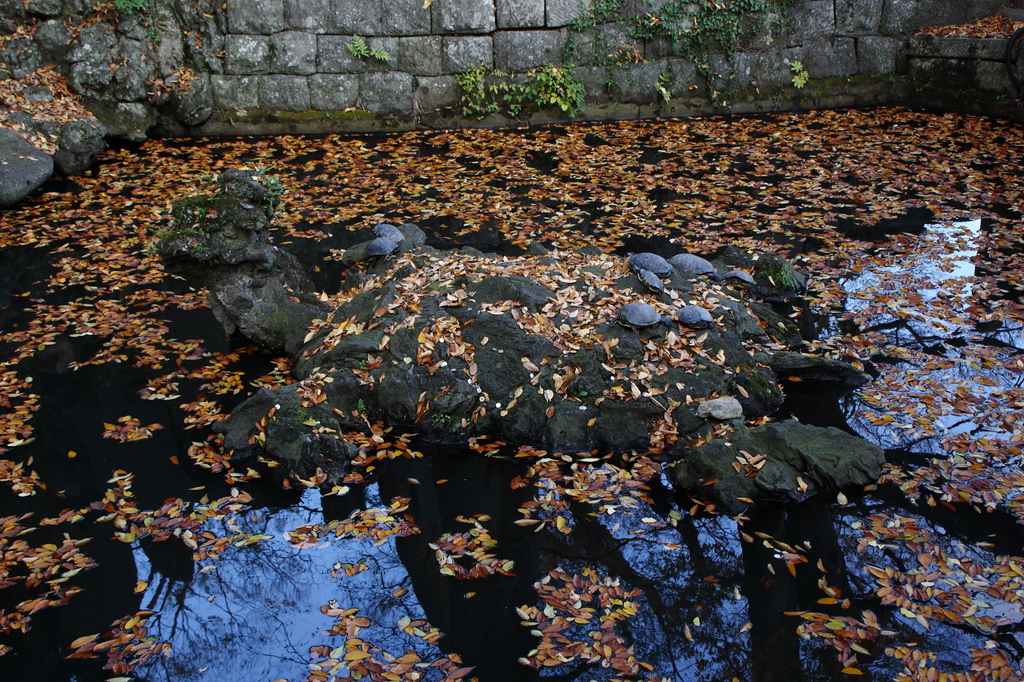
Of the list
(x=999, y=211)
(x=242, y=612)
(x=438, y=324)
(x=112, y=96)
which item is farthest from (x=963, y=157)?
(x=112, y=96)

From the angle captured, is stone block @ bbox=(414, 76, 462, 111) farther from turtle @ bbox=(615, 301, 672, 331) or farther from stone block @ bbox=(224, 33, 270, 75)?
turtle @ bbox=(615, 301, 672, 331)

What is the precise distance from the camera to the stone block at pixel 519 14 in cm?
1221

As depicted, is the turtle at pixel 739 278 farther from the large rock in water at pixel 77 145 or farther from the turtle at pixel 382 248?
the large rock in water at pixel 77 145

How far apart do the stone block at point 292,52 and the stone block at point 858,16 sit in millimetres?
8890

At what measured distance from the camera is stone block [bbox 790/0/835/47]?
41.5 feet

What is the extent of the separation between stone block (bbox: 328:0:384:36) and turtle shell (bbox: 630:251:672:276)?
8.27 m

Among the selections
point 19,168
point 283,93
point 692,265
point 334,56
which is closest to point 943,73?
point 692,265

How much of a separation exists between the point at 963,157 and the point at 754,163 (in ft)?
8.93

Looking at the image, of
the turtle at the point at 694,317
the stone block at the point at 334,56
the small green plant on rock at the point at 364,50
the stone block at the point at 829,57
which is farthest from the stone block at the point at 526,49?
the turtle at the point at 694,317

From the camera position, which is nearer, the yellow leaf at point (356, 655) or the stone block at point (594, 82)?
the yellow leaf at point (356, 655)

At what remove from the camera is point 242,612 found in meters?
3.62

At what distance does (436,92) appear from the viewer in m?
12.4

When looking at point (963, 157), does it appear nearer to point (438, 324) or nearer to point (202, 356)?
point (438, 324)

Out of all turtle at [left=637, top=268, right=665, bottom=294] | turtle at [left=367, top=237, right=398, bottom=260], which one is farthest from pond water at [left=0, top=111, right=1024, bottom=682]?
turtle at [left=637, top=268, right=665, bottom=294]
